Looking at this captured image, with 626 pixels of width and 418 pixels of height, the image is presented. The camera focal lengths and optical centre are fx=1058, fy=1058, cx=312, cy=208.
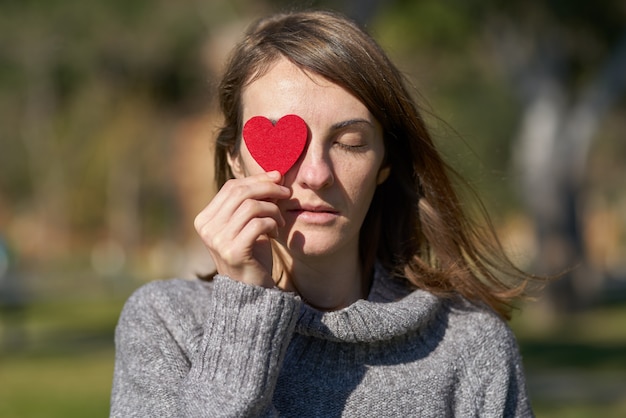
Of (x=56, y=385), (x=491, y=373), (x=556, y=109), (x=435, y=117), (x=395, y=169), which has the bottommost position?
(x=491, y=373)

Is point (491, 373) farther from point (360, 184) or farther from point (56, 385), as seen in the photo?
point (56, 385)

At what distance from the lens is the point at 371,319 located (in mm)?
2658

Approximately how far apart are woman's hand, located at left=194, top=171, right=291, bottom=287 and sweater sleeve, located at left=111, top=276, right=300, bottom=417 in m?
0.04

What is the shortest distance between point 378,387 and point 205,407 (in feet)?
1.76

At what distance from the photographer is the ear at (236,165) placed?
2.80 metres

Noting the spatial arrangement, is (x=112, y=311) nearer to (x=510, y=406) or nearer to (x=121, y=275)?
(x=121, y=275)

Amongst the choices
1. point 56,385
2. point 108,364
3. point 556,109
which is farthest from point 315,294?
point 556,109

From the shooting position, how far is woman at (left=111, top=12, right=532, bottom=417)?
7.78ft

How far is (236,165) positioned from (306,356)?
21.9 inches

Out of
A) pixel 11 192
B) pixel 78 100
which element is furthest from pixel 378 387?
pixel 11 192

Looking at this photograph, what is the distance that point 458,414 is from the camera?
2719mm

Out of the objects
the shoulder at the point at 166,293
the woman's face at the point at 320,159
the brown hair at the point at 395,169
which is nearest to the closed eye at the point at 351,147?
the woman's face at the point at 320,159

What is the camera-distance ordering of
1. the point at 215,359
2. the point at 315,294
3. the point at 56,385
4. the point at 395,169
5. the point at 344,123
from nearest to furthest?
the point at 215,359 → the point at 344,123 → the point at 315,294 → the point at 395,169 → the point at 56,385

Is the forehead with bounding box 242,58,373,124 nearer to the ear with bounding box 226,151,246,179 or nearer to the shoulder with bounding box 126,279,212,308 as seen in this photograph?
the ear with bounding box 226,151,246,179
